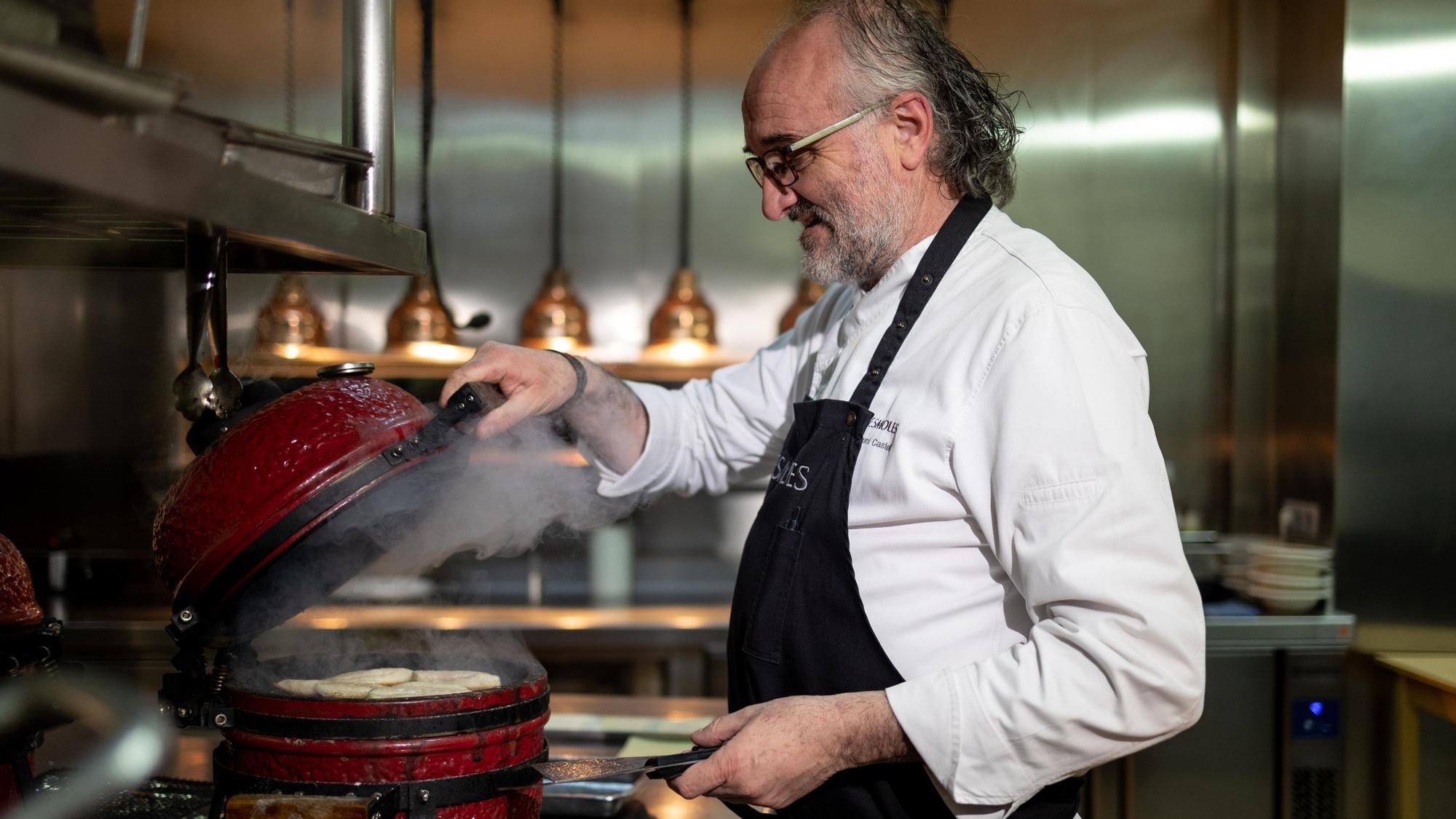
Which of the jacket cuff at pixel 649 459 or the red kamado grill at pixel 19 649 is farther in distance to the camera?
the jacket cuff at pixel 649 459

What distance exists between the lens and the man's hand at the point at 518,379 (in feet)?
5.22

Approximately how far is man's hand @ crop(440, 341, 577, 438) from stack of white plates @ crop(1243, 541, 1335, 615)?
2673 millimetres

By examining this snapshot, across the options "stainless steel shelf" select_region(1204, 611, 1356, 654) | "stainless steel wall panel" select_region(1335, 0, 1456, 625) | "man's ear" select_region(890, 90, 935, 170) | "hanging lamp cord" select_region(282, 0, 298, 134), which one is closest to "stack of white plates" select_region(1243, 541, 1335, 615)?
"stainless steel shelf" select_region(1204, 611, 1356, 654)

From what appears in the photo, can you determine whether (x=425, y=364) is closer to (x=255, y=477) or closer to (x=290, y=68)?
(x=290, y=68)

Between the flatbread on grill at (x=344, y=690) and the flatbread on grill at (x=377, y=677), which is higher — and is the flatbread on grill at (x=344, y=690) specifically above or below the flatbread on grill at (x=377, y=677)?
above

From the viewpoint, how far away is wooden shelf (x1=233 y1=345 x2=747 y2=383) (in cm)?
419

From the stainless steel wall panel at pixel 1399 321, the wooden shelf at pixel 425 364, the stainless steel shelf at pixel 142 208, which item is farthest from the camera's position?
the wooden shelf at pixel 425 364

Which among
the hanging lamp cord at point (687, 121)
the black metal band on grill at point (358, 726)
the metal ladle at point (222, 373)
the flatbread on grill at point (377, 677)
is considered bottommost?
the flatbread on grill at point (377, 677)

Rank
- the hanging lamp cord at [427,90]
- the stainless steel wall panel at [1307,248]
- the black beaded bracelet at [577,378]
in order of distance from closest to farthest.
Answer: the black beaded bracelet at [577,378]
the stainless steel wall panel at [1307,248]
the hanging lamp cord at [427,90]

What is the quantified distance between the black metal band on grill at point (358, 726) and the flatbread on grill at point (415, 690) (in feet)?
0.10

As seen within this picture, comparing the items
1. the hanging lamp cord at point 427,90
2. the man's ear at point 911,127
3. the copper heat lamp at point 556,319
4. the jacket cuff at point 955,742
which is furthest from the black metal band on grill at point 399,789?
the hanging lamp cord at point 427,90

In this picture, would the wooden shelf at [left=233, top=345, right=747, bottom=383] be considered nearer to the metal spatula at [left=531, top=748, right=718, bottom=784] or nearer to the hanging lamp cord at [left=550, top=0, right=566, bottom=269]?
the hanging lamp cord at [left=550, top=0, right=566, bottom=269]

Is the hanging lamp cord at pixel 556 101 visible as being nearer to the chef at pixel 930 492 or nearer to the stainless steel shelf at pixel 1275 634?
the stainless steel shelf at pixel 1275 634

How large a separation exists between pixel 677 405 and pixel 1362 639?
274 centimetres
